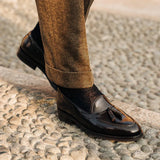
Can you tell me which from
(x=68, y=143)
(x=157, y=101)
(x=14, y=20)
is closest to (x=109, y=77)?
(x=157, y=101)

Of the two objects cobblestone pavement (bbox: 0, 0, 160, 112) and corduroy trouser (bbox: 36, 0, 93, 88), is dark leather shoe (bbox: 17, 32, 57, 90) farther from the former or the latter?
cobblestone pavement (bbox: 0, 0, 160, 112)

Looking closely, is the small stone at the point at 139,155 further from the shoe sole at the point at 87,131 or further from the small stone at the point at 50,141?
the small stone at the point at 50,141

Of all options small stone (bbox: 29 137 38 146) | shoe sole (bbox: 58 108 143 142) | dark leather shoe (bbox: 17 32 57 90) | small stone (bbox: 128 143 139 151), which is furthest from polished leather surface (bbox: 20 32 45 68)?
small stone (bbox: 128 143 139 151)

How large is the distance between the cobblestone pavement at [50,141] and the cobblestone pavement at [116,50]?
72cm

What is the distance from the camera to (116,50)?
311 cm

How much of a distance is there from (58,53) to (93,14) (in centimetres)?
289

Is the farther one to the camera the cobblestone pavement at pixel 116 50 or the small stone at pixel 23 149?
the cobblestone pavement at pixel 116 50

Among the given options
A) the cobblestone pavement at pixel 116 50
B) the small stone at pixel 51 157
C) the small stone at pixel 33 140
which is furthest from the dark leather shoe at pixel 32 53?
the cobblestone pavement at pixel 116 50

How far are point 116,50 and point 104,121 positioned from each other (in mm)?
1887

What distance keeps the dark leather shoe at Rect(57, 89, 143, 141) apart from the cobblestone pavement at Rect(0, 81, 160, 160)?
45 mm

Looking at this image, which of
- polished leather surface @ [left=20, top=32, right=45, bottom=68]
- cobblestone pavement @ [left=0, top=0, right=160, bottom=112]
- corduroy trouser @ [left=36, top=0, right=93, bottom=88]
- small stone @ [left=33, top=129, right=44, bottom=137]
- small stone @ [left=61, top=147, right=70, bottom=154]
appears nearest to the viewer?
corduroy trouser @ [left=36, top=0, right=93, bottom=88]

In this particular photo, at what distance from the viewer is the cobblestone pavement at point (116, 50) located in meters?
2.29

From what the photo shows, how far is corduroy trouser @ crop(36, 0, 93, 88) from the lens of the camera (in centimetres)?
116

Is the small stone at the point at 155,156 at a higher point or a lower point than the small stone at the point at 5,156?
lower
